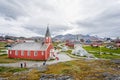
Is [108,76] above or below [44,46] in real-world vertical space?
below

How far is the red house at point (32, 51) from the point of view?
75375mm

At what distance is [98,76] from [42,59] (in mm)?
44219

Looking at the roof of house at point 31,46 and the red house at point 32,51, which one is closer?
the red house at point 32,51

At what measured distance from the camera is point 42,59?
74812 mm

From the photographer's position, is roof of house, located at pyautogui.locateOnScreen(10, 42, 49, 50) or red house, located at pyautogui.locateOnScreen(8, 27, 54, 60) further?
roof of house, located at pyautogui.locateOnScreen(10, 42, 49, 50)

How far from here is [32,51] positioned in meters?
75.6

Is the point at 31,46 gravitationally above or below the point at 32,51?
above

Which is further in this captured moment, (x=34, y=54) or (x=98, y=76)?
(x=34, y=54)

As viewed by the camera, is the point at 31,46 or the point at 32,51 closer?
the point at 32,51

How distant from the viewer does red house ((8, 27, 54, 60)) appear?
7538 cm

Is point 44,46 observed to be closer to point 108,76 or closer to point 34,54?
point 34,54

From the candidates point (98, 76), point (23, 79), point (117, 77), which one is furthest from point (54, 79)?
point (117, 77)

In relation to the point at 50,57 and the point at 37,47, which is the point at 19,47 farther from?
the point at 50,57

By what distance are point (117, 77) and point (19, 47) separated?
54.8 meters
